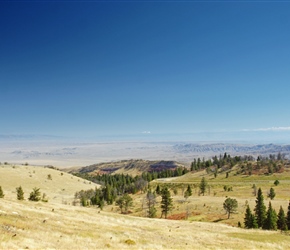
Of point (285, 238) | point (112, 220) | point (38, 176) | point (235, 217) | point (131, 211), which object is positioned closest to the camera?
point (285, 238)

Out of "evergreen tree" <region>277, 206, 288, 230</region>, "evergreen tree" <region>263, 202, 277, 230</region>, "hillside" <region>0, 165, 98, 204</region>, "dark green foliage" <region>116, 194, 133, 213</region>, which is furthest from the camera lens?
"hillside" <region>0, 165, 98, 204</region>

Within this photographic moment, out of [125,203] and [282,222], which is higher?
[282,222]

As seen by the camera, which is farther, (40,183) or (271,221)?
(40,183)

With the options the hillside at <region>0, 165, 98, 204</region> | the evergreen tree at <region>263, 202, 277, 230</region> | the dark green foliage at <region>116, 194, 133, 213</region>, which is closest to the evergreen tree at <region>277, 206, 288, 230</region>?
the evergreen tree at <region>263, 202, 277, 230</region>

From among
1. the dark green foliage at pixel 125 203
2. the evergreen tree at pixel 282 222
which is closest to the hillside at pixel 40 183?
the dark green foliage at pixel 125 203

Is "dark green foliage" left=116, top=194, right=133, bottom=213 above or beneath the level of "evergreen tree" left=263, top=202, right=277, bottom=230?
beneath

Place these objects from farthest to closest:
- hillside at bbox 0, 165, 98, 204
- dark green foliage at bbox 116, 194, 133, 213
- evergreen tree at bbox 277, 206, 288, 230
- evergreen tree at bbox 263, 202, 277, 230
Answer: hillside at bbox 0, 165, 98, 204
dark green foliage at bbox 116, 194, 133, 213
evergreen tree at bbox 277, 206, 288, 230
evergreen tree at bbox 263, 202, 277, 230

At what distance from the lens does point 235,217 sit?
102 m

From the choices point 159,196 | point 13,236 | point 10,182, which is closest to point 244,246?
point 13,236

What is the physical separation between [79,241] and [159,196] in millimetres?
144408

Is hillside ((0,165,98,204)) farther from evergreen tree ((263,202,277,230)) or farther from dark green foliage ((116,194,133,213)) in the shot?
evergreen tree ((263,202,277,230))

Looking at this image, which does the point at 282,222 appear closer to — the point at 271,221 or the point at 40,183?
the point at 271,221

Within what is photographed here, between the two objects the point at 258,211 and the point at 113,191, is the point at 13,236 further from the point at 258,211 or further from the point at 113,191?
the point at 113,191

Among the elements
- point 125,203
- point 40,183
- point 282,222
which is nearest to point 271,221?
point 282,222
